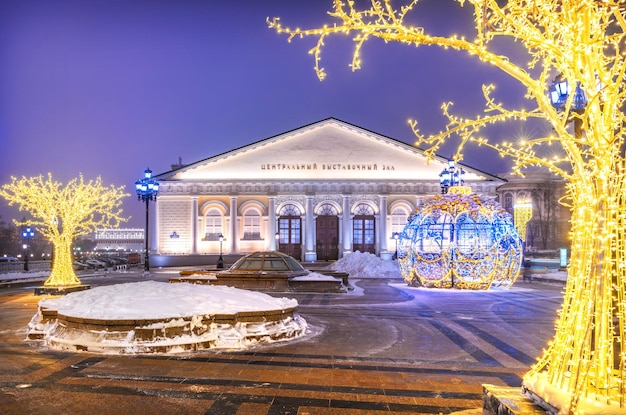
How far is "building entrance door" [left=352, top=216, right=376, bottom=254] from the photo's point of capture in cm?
4453

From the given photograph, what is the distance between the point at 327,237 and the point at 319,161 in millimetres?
6952

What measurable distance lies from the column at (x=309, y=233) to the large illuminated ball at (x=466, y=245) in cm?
2204

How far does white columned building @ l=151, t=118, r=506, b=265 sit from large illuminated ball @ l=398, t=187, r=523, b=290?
73.8ft

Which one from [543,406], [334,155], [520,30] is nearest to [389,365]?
[543,406]

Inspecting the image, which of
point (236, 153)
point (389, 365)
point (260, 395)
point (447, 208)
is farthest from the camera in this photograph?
point (236, 153)

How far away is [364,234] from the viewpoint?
1758 inches

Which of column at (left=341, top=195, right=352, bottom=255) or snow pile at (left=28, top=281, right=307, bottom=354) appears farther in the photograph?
column at (left=341, top=195, right=352, bottom=255)

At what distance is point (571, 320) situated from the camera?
381 cm

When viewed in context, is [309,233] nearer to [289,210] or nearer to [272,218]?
[289,210]

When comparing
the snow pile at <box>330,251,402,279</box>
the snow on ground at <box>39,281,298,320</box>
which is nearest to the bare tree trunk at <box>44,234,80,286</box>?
the snow on ground at <box>39,281,298,320</box>

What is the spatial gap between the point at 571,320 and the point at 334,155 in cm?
4064

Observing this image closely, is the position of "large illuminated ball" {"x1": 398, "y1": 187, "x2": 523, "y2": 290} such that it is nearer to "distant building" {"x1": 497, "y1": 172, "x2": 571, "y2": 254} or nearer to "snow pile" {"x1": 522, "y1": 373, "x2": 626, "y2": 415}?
"snow pile" {"x1": 522, "y1": 373, "x2": 626, "y2": 415}

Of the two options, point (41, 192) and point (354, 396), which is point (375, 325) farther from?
point (41, 192)

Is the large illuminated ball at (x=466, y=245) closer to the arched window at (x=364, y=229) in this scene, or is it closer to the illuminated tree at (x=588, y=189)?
the illuminated tree at (x=588, y=189)
